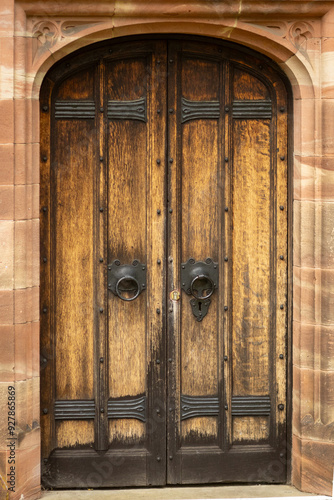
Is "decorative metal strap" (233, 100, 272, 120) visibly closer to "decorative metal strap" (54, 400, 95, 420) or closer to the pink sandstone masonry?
the pink sandstone masonry

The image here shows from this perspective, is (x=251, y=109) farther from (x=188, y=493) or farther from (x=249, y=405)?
(x=188, y=493)

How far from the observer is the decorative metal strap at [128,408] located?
4.93 m

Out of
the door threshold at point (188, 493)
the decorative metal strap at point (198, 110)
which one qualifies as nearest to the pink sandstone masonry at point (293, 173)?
the door threshold at point (188, 493)

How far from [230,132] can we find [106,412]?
1834mm

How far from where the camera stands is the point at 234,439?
5012 mm

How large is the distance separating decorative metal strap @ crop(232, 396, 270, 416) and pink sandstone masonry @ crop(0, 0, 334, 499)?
235 mm

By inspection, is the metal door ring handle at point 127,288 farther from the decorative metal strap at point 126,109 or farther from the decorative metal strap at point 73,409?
the decorative metal strap at point 126,109

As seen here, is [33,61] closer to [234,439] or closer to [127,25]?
[127,25]

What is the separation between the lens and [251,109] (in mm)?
4891

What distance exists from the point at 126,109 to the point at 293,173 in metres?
1.06

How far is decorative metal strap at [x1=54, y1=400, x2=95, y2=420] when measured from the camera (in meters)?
4.91

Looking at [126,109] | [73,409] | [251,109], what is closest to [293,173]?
[251,109]

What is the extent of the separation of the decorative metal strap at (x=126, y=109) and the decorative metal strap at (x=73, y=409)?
67.3 inches

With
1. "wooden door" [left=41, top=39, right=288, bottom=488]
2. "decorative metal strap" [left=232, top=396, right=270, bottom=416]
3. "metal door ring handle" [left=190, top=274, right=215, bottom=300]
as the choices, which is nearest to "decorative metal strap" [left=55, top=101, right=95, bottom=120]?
"wooden door" [left=41, top=39, right=288, bottom=488]
